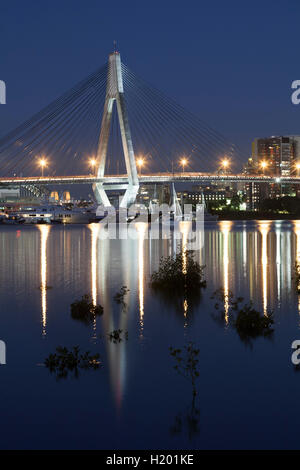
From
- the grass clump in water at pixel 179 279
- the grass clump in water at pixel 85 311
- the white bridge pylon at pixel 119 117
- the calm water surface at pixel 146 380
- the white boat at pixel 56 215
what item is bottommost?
the calm water surface at pixel 146 380

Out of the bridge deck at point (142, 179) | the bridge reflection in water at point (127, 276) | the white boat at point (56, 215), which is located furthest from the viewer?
the white boat at point (56, 215)

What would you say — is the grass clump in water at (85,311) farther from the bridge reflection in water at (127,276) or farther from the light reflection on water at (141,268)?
the light reflection on water at (141,268)

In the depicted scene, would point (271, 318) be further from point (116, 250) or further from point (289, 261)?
point (116, 250)

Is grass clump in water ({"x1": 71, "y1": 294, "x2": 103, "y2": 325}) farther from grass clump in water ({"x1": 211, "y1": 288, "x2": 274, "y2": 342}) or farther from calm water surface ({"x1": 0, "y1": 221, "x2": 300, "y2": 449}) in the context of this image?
grass clump in water ({"x1": 211, "y1": 288, "x2": 274, "y2": 342})

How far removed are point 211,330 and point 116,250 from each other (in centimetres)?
1855

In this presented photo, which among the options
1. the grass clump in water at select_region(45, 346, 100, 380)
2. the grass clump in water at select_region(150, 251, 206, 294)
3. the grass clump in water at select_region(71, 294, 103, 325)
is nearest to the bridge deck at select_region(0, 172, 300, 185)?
the grass clump in water at select_region(150, 251, 206, 294)

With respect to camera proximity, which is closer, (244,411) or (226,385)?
(244,411)

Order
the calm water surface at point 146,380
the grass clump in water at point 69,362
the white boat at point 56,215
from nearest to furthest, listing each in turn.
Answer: the calm water surface at point 146,380
the grass clump in water at point 69,362
the white boat at point 56,215

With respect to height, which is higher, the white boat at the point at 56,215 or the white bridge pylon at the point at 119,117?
the white bridge pylon at the point at 119,117

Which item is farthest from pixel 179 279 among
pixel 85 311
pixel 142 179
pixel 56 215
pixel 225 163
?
pixel 56 215

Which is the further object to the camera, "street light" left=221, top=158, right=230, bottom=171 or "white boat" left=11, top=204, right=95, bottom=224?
"white boat" left=11, top=204, right=95, bottom=224
